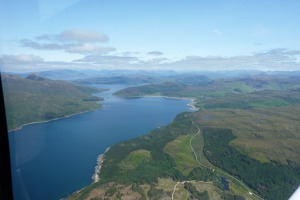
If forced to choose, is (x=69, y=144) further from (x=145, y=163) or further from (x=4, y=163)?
(x=4, y=163)

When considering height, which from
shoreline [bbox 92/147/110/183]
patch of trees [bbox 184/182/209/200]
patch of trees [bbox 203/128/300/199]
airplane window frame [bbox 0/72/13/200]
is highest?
airplane window frame [bbox 0/72/13/200]

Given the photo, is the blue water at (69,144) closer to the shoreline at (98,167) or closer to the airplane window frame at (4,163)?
the shoreline at (98,167)

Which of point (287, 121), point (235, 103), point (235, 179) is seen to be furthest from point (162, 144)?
point (235, 103)

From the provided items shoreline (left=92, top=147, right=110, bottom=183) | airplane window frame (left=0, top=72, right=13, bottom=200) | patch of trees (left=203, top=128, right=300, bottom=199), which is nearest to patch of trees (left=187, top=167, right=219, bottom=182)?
patch of trees (left=203, top=128, right=300, bottom=199)

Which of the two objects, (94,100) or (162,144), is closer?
(162,144)

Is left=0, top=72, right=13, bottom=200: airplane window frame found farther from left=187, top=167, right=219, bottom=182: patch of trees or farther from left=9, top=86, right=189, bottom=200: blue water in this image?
left=187, top=167, right=219, bottom=182: patch of trees

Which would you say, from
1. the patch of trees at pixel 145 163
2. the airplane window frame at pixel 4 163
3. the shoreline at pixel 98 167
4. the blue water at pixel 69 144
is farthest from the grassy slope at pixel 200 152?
the airplane window frame at pixel 4 163

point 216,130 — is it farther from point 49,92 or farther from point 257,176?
point 49,92

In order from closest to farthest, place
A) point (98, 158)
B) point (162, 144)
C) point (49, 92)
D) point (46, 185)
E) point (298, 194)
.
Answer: point (298, 194), point (46, 185), point (98, 158), point (162, 144), point (49, 92)
